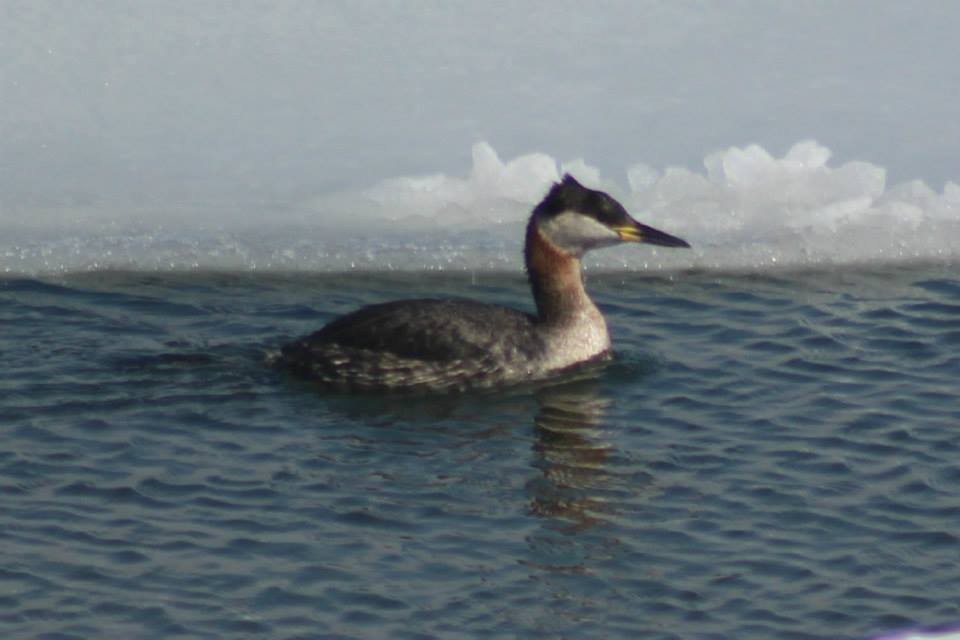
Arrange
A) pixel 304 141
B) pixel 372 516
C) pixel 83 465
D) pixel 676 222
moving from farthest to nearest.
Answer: pixel 304 141 < pixel 676 222 < pixel 83 465 < pixel 372 516

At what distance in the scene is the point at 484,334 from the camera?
388 inches

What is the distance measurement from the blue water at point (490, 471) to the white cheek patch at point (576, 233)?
59 centimetres

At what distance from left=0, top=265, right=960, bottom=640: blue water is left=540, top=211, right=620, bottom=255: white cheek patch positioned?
59 cm

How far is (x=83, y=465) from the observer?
26.7 feet

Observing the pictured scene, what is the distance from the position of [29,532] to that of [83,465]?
2.70 feet

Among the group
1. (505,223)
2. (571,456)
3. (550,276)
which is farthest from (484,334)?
(505,223)

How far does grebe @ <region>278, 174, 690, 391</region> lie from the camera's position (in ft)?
32.0

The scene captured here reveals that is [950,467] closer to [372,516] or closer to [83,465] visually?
[372,516]

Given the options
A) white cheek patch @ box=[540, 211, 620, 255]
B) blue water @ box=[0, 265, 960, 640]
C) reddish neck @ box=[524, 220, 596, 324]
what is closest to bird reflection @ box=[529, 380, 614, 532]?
blue water @ box=[0, 265, 960, 640]

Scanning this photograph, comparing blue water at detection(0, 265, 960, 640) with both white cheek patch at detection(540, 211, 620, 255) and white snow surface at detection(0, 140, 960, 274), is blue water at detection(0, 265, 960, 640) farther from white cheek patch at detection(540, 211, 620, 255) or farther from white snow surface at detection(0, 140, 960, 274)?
white cheek patch at detection(540, 211, 620, 255)

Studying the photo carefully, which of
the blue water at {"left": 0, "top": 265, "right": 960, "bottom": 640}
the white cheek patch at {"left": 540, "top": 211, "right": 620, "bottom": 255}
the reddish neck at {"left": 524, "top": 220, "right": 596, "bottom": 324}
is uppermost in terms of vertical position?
the white cheek patch at {"left": 540, "top": 211, "right": 620, "bottom": 255}

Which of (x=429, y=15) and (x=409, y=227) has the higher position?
(x=429, y=15)

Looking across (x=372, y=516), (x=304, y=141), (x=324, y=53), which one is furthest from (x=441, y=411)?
(x=324, y=53)

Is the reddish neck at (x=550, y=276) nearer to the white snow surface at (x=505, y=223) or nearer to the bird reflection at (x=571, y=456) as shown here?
the bird reflection at (x=571, y=456)
